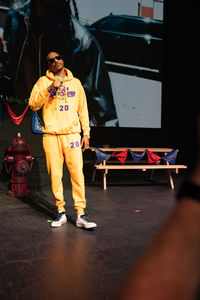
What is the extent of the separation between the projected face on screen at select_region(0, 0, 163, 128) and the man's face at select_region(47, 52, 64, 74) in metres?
3.03

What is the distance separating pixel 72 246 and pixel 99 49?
Result: 574 cm

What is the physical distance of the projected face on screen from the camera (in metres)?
6.25

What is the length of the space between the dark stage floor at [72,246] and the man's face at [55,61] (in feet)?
5.74

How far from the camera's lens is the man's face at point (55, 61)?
321 centimetres

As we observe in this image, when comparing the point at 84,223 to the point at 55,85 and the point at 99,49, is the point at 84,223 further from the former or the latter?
the point at 99,49

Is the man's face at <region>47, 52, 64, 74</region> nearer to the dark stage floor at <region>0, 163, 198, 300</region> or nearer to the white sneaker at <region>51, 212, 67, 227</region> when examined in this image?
the white sneaker at <region>51, 212, 67, 227</region>

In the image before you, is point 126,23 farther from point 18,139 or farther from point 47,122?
point 47,122

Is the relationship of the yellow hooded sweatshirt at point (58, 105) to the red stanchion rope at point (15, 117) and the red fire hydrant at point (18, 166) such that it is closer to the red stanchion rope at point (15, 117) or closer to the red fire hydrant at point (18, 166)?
the red fire hydrant at point (18, 166)

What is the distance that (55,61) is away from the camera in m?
3.24

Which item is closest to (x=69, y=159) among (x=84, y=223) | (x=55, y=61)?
(x=84, y=223)

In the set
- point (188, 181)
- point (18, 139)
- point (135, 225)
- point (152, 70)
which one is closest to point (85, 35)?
point (152, 70)

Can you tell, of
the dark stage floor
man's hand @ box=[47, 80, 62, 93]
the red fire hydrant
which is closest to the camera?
the dark stage floor

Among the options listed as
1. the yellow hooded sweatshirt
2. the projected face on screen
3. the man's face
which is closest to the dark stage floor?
the yellow hooded sweatshirt

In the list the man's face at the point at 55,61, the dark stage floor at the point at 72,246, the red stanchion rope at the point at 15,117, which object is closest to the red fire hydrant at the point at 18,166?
the dark stage floor at the point at 72,246
